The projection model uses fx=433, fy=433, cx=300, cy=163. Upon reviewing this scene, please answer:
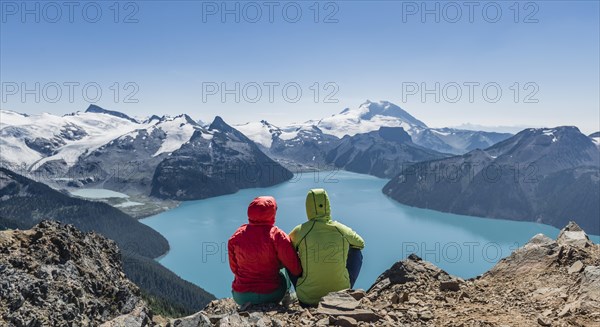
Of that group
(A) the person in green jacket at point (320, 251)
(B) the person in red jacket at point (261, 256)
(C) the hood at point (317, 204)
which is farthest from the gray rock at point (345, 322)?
(C) the hood at point (317, 204)

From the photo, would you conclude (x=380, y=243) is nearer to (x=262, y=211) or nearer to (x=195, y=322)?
(x=262, y=211)

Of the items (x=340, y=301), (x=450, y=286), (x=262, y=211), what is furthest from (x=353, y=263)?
(x=262, y=211)

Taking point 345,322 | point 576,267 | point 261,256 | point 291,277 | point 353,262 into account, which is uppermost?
point 261,256

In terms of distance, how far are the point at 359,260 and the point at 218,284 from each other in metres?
106

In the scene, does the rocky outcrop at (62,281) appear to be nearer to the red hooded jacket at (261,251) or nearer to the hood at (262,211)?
the red hooded jacket at (261,251)

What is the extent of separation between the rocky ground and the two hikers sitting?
432 mm

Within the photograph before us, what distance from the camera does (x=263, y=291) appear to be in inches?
388

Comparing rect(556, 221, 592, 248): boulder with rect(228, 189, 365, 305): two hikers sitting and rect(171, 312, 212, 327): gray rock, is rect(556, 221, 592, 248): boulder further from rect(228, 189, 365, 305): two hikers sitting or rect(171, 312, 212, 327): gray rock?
rect(171, 312, 212, 327): gray rock

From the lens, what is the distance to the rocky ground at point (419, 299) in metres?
7.70

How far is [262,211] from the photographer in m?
9.62

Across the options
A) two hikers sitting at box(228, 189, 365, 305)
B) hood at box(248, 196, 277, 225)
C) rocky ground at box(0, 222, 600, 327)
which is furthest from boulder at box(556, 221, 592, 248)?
hood at box(248, 196, 277, 225)

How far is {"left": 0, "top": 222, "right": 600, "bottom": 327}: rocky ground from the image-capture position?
303 inches

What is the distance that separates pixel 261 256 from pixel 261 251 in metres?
0.13

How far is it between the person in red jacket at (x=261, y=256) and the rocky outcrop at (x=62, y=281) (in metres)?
2.25
